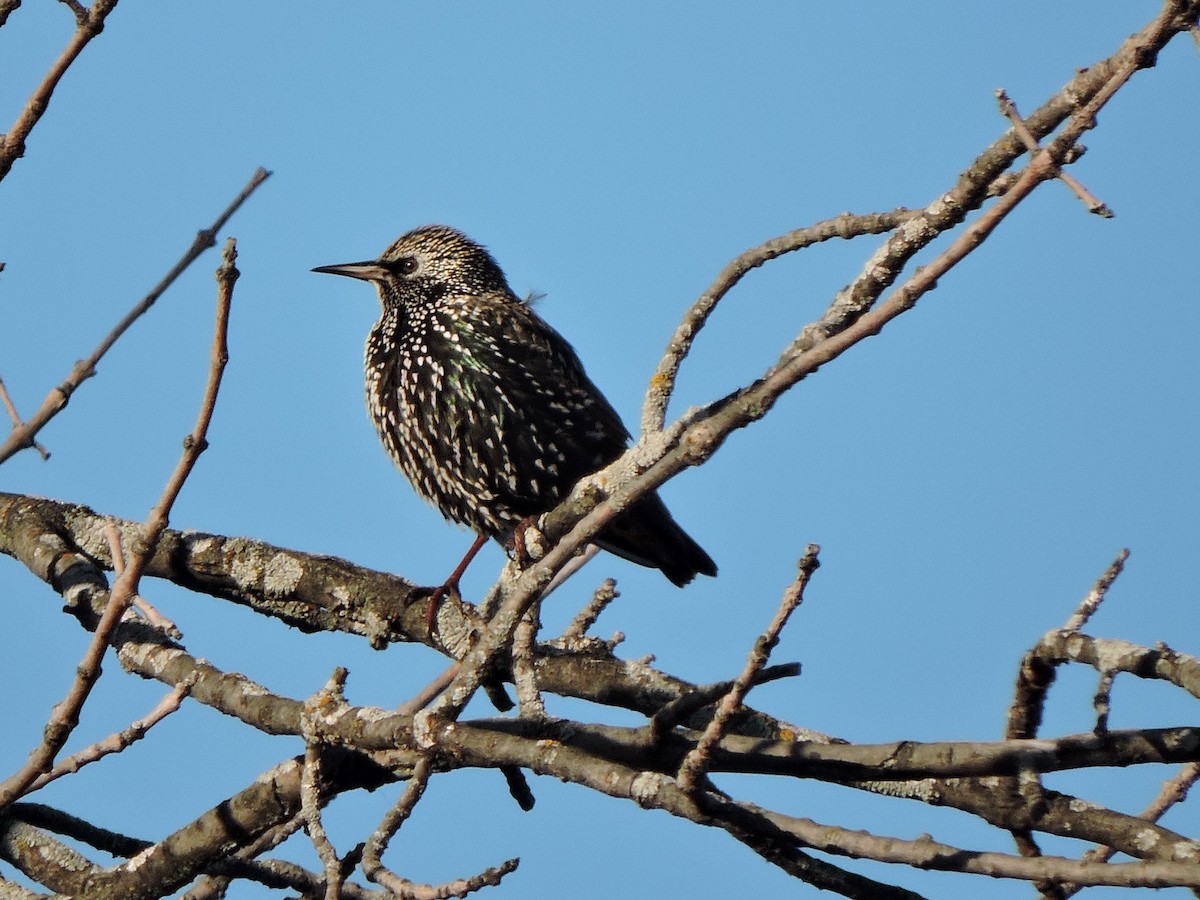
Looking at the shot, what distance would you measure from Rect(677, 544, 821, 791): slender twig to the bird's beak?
4515 mm

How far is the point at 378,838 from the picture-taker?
2803mm

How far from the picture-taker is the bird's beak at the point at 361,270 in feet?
21.5

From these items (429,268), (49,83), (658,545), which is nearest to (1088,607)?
(49,83)

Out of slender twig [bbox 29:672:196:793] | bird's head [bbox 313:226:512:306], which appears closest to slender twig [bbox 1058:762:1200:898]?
slender twig [bbox 29:672:196:793]

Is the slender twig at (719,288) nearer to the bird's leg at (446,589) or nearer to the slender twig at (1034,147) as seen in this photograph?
the slender twig at (1034,147)

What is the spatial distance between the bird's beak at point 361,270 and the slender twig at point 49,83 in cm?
356

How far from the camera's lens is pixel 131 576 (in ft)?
8.45

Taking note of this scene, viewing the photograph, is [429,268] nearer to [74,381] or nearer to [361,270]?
[361,270]

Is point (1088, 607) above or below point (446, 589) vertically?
below

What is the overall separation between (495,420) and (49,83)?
2917 mm

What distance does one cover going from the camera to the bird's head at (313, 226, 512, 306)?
6.38 meters

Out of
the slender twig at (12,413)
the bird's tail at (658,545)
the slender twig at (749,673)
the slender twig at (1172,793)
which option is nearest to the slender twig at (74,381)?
the slender twig at (12,413)

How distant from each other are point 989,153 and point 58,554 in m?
2.88

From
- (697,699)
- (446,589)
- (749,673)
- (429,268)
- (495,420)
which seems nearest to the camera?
(749,673)
